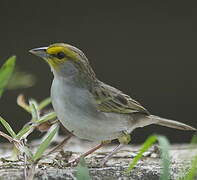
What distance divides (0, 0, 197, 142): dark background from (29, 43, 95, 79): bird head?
549 cm

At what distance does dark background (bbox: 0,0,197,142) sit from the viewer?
398 inches

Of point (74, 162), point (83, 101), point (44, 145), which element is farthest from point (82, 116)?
point (44, 145)

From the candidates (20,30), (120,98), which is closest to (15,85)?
(120,98)

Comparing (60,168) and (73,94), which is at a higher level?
(73,94)

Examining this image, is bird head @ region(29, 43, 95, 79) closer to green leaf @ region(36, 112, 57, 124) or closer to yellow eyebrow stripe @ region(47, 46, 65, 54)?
yellow eyebrow stripe @ region(47, 46, 65, 54)

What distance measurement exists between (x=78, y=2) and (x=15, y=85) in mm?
6405

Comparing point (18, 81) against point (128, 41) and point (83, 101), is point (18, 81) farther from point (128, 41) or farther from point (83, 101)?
point (128, 41)

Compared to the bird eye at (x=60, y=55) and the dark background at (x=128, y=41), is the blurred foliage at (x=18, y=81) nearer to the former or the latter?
the bird eye at (x=60, y=55)

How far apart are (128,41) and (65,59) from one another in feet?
20.1

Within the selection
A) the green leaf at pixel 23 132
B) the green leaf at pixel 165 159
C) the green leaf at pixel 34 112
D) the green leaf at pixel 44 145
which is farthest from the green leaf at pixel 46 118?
the green leaf at pixel 165 159

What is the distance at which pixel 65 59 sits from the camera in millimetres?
4473

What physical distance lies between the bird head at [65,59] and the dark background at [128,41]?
5.49 metres

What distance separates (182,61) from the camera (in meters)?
10.5

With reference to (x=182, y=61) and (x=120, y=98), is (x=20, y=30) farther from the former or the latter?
(x=120, y=98)
